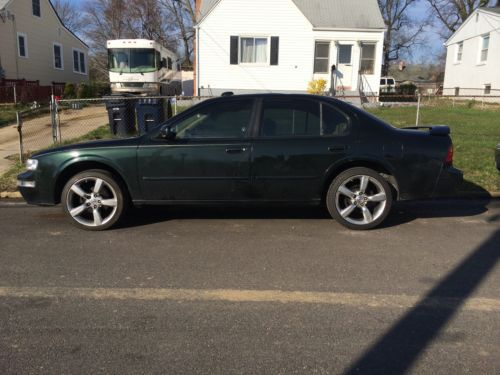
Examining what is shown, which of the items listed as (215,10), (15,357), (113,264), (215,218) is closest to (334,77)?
(215,10)

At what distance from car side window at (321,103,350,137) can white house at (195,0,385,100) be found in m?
16.8

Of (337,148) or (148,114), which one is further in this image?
(148,114)

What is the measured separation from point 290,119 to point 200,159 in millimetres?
1153

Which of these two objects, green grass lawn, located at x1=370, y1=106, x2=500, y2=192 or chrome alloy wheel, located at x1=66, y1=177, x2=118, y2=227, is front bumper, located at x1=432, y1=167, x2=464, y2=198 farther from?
chrome alloy wheel, located at x1=66, y1=177, x2=118, y2=227

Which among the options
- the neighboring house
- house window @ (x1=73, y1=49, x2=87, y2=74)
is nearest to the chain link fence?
the neighboring house

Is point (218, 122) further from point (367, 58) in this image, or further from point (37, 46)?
point (37, 46)

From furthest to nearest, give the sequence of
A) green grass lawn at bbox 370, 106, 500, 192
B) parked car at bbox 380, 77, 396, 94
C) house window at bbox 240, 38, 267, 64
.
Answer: parked car at bbox 380, 77, 396, 94 → house window at bbox 240, 38, 267, 64 → green grass lawn at bbox 370, 106, 500, 192

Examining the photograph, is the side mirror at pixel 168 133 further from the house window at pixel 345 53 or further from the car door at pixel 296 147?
the house window at pixel 345 53

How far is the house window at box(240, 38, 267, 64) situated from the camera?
858 inches

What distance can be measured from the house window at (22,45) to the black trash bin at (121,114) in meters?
18.7

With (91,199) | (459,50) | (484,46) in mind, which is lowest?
(91,199)

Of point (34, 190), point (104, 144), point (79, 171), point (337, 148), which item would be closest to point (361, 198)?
point (337, 148)

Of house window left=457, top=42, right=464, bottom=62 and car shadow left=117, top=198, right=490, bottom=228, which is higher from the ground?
house window left=457, top=42, right=464, bottom=62

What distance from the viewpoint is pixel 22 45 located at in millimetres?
27141
